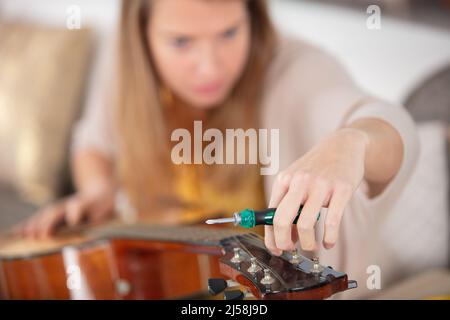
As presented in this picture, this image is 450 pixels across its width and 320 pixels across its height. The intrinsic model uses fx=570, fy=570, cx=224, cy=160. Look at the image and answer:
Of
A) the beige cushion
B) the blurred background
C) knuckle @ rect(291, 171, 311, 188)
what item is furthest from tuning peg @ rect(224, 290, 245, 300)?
the beige cushion

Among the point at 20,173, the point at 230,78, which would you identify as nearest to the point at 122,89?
the point at 230,78

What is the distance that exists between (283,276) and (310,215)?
8 centimetres

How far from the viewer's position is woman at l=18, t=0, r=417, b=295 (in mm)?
453

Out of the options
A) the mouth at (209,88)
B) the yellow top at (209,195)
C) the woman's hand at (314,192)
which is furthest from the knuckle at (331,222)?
the mouth at (209,88)

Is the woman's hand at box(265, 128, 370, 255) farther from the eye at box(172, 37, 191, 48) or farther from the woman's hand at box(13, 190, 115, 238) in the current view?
the woman's hand at box(13, 190, 115, 238)

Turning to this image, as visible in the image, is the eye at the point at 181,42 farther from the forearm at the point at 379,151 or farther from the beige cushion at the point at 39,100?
the beige cushion at the point at 39,100

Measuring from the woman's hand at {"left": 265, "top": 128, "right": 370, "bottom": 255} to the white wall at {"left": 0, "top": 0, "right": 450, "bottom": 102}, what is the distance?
0.62 feet

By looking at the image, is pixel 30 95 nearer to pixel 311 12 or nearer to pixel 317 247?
pixel 311 12

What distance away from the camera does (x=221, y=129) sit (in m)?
0.67

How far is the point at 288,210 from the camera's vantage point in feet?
1.39

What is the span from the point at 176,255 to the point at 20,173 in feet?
2.43

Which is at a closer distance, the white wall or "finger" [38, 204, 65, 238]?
the white wall

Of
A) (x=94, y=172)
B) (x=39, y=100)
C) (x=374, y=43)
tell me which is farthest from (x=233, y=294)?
(x=39, y=100)

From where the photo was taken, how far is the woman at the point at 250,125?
0.45 metres
